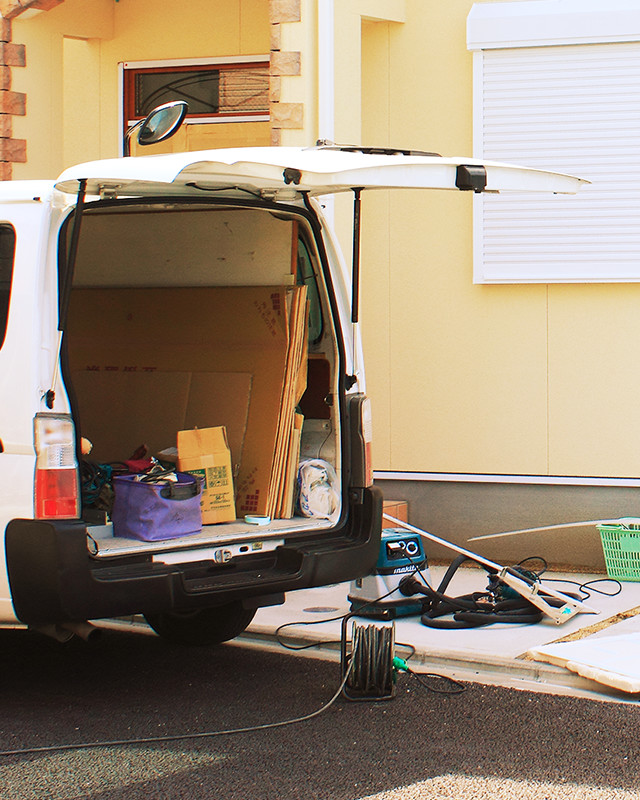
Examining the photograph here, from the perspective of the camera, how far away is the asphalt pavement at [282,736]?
14.5 feet

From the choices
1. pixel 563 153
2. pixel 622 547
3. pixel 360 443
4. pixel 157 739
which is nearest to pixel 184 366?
pixel 360 443

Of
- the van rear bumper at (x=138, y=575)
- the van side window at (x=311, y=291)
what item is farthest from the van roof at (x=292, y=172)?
the van rear bumper at (x=138, y=575)

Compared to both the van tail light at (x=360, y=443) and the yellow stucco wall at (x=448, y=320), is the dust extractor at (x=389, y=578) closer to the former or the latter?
the van tail light at (x=360, y=443)

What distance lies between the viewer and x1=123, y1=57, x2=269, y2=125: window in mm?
10195

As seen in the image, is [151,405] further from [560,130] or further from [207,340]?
[560,130]

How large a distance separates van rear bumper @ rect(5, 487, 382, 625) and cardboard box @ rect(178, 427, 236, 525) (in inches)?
15.2

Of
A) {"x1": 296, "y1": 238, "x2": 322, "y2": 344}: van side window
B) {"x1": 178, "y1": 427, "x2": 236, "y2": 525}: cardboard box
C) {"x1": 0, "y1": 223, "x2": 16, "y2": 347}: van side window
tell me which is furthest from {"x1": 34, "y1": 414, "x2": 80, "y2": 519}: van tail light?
{"x1": 296, "y1": 238, "x2": 322, "y2": 344}: van side window

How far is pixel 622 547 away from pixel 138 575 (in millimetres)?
4121

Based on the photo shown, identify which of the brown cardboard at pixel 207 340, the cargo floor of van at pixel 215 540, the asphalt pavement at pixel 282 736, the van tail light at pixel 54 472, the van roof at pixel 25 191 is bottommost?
the asphalt pavement at pixel 282 736

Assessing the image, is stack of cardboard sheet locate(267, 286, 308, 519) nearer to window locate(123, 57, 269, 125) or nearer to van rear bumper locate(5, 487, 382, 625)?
van rear bumper locate(5, 487, 382, 625)

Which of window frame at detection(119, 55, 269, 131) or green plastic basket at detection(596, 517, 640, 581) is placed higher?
window frame at detection(119, 55, 269, 131)

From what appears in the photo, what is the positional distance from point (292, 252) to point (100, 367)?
149 centimetres

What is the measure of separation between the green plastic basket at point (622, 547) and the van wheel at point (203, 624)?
294 centimetres

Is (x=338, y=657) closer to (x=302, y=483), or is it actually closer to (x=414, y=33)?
(x=302, y=483)
